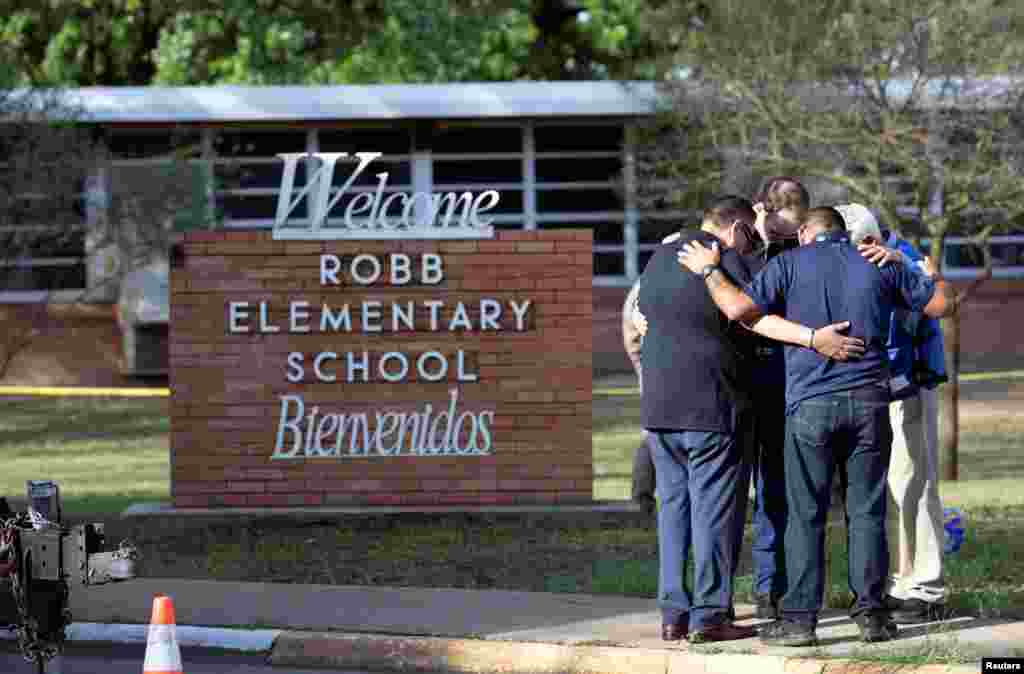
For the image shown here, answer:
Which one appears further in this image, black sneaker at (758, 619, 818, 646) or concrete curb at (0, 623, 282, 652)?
concrete curb at (0, 623, 282, 652)

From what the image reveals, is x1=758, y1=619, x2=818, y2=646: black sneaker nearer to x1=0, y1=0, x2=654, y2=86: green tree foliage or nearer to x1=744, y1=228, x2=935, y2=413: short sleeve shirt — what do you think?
x1=744, y1=228, x2=935, y2=413: short sleeve shirt

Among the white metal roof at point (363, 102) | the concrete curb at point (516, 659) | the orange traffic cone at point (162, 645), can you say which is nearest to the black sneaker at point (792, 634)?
the concrete curb at point (516, 659)

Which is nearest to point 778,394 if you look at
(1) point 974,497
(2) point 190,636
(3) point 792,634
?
(3) point 792,634

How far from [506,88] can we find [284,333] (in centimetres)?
1472

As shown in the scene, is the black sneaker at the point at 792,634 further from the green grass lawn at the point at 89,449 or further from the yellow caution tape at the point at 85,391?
the yellow caution tape at the point at 85,391

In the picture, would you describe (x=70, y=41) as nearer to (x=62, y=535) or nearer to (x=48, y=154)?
(x=48, y=154)

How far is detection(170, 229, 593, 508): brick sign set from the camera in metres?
11.9

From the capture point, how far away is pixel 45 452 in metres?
19.6

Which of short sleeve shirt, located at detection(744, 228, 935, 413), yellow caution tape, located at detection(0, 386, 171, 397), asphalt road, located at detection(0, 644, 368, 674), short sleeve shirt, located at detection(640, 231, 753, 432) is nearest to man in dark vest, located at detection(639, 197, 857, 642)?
short sleeve shirt, located at detection(640, 231, 753, 432)

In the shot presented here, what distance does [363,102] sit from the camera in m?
26.1

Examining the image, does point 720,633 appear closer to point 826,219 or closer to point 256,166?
point 826,219

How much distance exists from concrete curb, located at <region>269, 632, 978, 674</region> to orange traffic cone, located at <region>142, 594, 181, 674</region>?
1522mm

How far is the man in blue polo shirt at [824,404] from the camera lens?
736 cm

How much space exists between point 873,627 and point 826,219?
1794 mm
